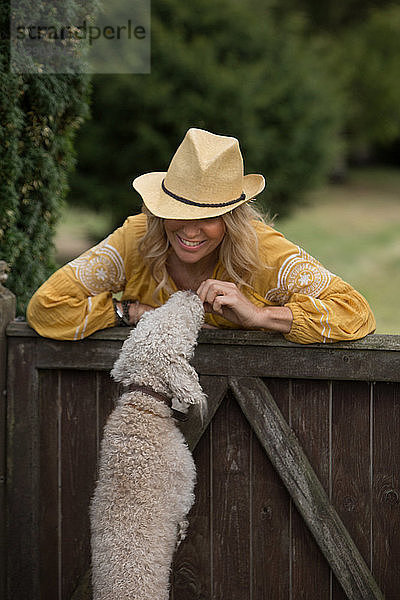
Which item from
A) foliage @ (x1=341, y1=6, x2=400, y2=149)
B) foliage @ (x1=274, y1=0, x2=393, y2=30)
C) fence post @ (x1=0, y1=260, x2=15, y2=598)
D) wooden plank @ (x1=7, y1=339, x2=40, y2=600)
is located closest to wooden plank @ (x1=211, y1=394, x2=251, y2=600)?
wooden plank @ (x1=7, y1=339, x2=40, y2=600)

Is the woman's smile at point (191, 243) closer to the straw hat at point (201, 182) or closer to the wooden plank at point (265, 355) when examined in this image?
the straw hat at point (201, 182)

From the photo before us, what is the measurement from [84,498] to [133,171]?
1140cm

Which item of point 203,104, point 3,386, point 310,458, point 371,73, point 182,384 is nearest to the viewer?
point 182,384

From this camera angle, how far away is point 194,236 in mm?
3084

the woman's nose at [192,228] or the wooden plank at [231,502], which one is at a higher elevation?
the woman's nose at [192,228]

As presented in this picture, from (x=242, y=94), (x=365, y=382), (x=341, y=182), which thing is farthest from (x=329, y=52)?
(x=365, y=382)

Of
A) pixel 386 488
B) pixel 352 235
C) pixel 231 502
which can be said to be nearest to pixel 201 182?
pixel 231 502

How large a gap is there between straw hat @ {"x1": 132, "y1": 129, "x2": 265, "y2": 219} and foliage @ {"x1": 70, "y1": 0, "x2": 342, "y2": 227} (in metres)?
10.3

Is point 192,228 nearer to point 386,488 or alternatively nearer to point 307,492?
point 307,492

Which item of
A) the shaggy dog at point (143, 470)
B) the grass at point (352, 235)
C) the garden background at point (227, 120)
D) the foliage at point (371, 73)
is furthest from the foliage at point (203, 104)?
the foliage at point (371, 73)

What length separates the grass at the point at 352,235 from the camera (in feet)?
45.9

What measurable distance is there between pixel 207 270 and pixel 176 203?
0.37m

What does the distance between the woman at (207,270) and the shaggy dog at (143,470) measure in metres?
0.35

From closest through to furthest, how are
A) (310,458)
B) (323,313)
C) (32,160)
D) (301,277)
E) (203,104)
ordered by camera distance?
1. (323,313)
2. (301,277)
3. (310,458)
4. (32,160)
5. (203,104)
